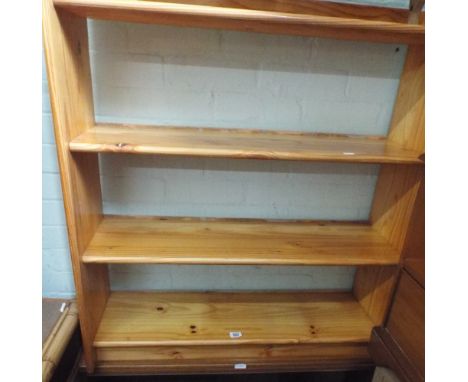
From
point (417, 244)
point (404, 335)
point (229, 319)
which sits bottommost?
point (229, 319)

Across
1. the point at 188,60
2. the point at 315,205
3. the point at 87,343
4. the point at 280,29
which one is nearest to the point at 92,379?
the point at 87,343

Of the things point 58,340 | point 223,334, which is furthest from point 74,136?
point 223,334

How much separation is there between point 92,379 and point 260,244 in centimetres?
88

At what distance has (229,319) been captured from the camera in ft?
4.19

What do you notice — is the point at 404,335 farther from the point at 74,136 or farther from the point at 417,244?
the point at 74,136

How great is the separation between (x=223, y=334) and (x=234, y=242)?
0.37 metres

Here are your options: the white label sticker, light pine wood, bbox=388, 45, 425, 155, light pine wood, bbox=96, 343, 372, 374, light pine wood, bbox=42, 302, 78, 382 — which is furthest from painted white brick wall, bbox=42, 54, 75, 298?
light pine wood, bbox=388, 45, 425, 155

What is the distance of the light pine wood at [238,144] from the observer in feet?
2.94

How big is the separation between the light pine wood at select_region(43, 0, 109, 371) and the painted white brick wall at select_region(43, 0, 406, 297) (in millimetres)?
102

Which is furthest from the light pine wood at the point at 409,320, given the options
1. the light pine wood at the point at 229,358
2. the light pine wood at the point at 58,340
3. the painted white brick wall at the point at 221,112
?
the light pine wood at the point at 58,340

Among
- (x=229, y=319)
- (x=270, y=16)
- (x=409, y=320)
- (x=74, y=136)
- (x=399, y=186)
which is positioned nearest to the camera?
(x=270, y=16)

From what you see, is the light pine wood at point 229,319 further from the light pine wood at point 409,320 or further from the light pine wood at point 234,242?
the light pine wood at point 234,242

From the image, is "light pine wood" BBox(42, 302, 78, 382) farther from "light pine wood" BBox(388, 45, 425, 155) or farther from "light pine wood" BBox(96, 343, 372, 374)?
"light pine wood" BBox(388, 45, 425, 155)
